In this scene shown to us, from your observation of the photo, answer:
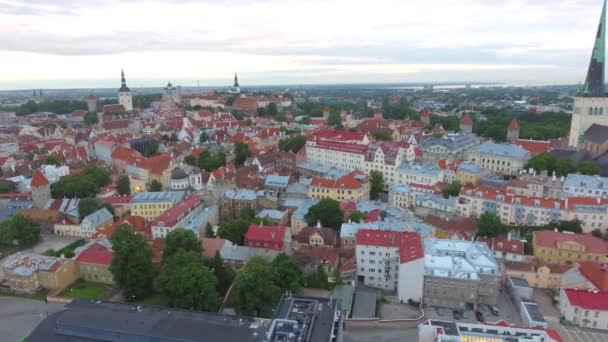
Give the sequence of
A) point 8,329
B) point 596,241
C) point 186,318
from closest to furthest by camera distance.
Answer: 1. point 186,318
2. point 8,329
3. point 596,241

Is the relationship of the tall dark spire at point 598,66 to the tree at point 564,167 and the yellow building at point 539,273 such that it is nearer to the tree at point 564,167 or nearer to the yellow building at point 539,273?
the tree at point 564,167

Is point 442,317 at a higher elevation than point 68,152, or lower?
lower

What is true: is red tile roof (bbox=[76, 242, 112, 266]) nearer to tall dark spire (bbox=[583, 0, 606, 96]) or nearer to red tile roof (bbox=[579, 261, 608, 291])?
red tile roof (bbox=[579, 261, 608, 291])

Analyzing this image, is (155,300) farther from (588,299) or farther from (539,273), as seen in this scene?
(588,299)

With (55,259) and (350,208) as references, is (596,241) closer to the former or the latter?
(350,208)

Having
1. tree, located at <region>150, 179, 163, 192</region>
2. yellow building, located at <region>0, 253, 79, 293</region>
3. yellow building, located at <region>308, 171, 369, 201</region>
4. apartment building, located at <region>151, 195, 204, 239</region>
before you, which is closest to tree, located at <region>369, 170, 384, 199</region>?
yellow building, located at <region>308, 171, 369, 201</region>

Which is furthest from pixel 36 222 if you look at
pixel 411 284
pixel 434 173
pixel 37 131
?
pixel 37 131
